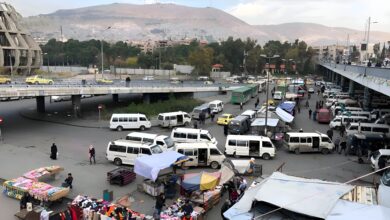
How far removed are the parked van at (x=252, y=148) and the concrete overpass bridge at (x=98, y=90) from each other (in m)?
18.9

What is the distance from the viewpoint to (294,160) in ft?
75.1

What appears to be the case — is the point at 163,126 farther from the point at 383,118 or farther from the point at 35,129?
the point at 383,118

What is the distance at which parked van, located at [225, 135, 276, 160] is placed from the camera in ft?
74.8

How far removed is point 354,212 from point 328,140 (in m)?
17.1

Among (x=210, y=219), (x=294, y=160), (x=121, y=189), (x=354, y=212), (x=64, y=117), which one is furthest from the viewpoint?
(x=64, y=117)

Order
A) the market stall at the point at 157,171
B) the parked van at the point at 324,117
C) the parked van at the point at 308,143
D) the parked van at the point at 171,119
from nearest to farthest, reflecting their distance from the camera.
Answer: the market stall at the point at 157,171
the parked van at the point at 308,143
the parked van at the point at 171,119
the parked van at the point at 324,117

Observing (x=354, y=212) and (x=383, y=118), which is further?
(x=383, y=118)

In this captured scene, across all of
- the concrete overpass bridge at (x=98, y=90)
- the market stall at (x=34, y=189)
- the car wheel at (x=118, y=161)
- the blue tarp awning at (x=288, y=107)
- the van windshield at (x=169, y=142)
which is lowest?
the car wheel at (x=118, y=161)

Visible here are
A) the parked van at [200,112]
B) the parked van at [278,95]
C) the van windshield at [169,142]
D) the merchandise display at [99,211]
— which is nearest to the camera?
the merchandise display at [99,211]

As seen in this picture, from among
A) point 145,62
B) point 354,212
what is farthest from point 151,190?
point 145,62

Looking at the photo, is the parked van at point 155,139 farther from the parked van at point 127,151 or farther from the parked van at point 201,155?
the parked van at point 201,155

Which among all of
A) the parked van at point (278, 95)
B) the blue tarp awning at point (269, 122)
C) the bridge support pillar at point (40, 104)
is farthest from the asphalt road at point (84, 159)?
the parked van at point (278, 95)

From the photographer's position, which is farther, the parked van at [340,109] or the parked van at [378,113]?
the parked van at [340,109]

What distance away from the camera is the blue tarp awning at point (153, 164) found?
50.8ft
